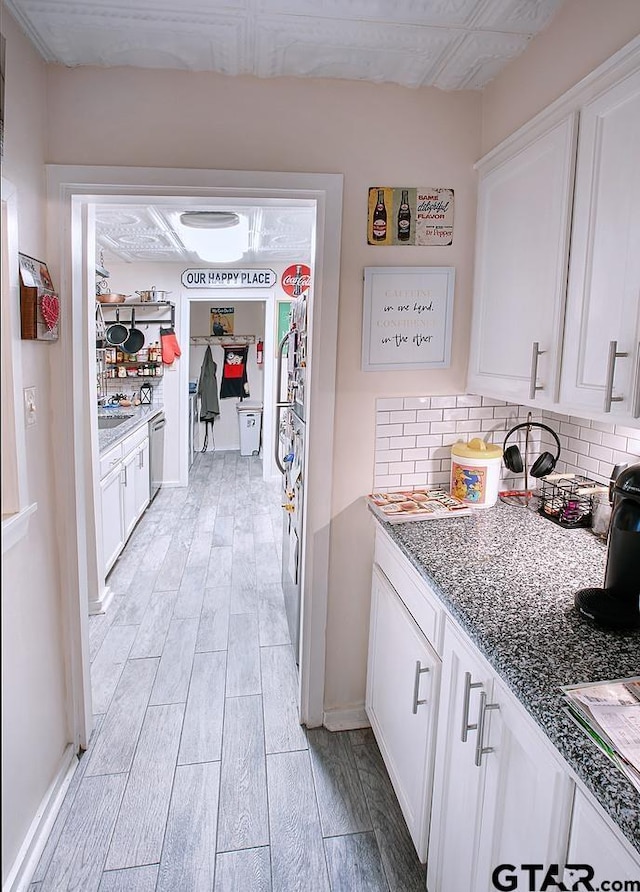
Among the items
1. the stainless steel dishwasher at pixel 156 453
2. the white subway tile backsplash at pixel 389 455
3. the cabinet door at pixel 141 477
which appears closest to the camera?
the white subway tile backsplash at pixel 389 455

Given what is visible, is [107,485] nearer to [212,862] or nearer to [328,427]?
[328,427]

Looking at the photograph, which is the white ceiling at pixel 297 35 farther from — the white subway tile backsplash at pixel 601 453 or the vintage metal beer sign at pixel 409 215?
the white subway tile backsplash at pixel 601 453

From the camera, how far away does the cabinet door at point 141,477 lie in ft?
13.9

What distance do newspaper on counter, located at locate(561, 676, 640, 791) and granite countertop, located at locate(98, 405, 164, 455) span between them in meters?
2.79

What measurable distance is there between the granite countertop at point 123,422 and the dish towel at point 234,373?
2.22 meters

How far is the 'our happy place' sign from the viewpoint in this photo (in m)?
5.36

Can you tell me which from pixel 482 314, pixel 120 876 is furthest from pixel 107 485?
pixel 482 314

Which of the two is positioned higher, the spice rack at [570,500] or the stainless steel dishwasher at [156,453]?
the spice rack at [570,500]

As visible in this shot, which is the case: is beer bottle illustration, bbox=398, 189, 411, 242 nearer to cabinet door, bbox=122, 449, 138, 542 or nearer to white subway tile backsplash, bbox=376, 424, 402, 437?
white subway tile backsplash, bbox=376, 424, 402, 437

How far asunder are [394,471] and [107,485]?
2031 mm

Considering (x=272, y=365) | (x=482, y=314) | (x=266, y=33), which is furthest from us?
(x=272, y=365)

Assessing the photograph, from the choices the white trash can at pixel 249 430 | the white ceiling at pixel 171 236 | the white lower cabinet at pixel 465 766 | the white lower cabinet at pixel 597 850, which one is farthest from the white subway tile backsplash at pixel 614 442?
the white trash can at pixel 249 430

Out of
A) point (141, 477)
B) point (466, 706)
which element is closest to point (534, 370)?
point (466, 706)

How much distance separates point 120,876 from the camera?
4.93ft
